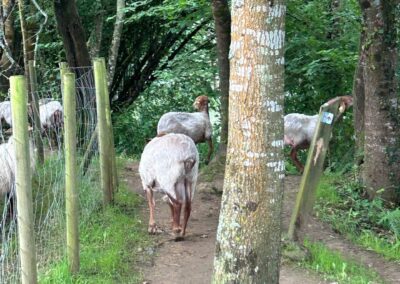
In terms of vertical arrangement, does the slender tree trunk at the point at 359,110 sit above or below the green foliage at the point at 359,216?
above

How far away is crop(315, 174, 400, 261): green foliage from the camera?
704 centimetres

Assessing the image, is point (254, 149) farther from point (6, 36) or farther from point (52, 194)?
point (6, 36)

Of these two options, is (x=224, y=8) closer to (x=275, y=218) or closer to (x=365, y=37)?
(x=365, y=37)

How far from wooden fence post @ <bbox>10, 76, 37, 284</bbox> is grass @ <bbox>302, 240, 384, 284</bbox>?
274 cm

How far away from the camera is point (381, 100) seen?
784 cm

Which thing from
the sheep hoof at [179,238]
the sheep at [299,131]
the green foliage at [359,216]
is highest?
the sheep at [299,131]

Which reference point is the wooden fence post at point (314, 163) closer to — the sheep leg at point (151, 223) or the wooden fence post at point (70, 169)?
the sheep leg at point (151, 223)

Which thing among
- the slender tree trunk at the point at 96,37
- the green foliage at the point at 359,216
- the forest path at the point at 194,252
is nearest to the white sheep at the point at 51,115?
the forest path at the point at 194,252

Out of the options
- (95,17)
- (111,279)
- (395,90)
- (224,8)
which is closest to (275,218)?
(111,279)

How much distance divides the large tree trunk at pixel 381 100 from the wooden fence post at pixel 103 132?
3.51 metres

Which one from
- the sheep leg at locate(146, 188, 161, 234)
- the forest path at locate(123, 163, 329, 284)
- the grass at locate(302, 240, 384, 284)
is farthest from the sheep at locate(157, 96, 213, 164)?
the grass at locate(302, 240, 384, 284)

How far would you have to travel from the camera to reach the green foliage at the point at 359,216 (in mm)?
7035

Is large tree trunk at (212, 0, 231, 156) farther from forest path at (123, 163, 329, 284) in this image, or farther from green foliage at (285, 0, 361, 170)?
green foliage at (285, 0, 361, 170)

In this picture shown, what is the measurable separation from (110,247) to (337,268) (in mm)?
2306
